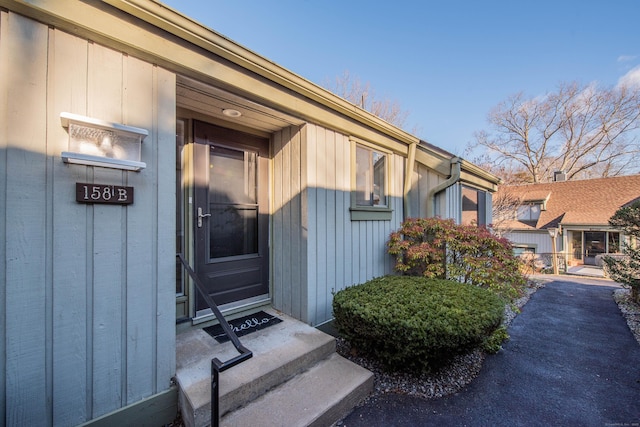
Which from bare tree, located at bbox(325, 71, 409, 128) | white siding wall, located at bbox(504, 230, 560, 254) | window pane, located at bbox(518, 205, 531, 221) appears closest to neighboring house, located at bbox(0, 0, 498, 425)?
bare tree, located at bbox(325, 71, 409, 128)

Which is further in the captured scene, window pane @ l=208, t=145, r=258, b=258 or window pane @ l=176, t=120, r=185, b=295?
window pane @ l=208, t=145, r=258, b=258

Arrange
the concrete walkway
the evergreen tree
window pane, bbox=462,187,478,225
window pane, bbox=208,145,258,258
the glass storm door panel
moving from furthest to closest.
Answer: the glass storm door panel, window pane, bbox=462,187,478,225, the evergreen tree, window pane, bbox=208,145,258,258, the concrete walkway

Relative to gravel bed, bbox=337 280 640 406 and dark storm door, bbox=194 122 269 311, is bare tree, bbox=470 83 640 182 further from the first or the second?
dark storm door, bbox=194 122 269 311

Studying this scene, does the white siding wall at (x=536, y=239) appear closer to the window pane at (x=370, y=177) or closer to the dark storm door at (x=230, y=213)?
the window pane at (x=370, y=177)

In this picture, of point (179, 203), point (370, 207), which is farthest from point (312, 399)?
point (370, 207)

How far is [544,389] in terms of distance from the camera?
2.42 meters

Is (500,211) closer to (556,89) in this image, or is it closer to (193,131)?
(556,89)

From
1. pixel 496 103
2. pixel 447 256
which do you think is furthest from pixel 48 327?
pixel 496 103

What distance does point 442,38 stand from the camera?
7.96 m

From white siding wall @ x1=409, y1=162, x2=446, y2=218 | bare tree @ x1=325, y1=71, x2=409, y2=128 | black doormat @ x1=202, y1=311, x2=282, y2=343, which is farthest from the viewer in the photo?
bare tree @ x1=325, y1=71, x2=409, y2=128

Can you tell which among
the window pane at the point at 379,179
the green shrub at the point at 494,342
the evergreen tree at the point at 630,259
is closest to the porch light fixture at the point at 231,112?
the window pane at the point at 379,179

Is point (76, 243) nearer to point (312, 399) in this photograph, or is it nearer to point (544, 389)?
point (312, 399)

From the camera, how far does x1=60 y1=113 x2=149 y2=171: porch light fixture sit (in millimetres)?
1516

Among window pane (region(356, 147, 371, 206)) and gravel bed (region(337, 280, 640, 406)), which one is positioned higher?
window pane (region(356, 147, 371, 206))
